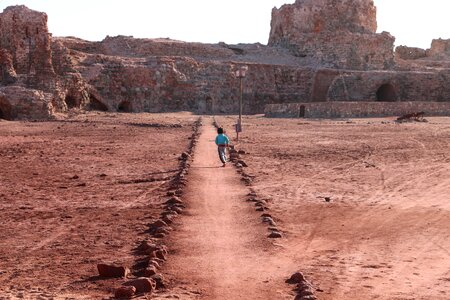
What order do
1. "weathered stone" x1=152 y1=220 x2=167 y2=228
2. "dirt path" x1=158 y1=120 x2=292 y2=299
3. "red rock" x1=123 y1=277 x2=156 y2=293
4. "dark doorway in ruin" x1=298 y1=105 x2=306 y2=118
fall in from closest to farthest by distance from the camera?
"red rock" x1=123 y1=277 x2=156 y2=293 < "dirt path" x1=158 y1=120 x2=292 y2=299 < "weathered stone" x1=152 y1=220 x2=167 y2=228 < "dark doorway in ruin" x1=298 y1=105 x2=306 y2=118

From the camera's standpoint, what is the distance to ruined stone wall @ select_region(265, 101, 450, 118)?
115 feet

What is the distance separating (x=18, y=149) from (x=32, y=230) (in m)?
10.3

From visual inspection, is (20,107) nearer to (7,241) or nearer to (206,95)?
(206,95)

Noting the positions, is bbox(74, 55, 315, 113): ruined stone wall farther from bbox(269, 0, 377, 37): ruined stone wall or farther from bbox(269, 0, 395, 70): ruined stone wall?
bbox(269, 0, 377, 37): ruined stone wall

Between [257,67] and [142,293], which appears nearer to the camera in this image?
[142,293]

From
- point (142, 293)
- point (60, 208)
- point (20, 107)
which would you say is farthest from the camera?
point (20, 107)

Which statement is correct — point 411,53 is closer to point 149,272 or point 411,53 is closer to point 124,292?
point 149,272

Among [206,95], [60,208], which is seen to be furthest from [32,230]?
[206,95]

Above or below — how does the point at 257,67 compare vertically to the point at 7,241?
above

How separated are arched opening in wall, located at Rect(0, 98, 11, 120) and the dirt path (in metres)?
21.6

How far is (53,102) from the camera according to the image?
3212 cm

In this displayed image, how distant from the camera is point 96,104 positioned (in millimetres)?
37344

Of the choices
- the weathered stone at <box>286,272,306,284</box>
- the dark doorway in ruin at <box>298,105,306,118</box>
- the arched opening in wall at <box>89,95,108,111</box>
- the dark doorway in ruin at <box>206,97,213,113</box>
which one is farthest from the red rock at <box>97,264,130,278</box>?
the dark doorway in ruin at <box>206,97,213,113</box>

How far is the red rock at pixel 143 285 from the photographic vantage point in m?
5.05
